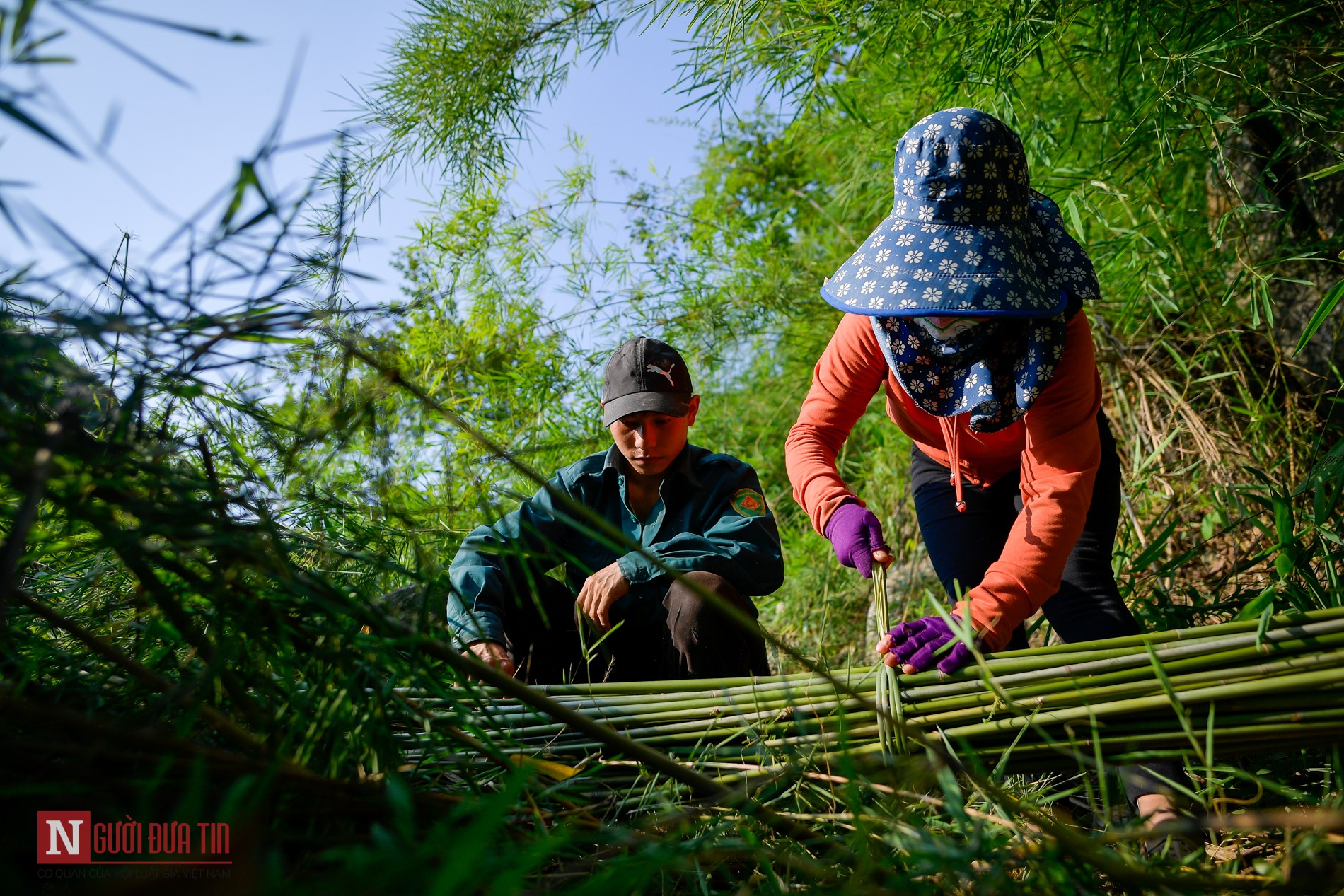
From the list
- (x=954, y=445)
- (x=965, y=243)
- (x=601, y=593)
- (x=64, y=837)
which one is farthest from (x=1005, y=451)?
(x=64, y=837)

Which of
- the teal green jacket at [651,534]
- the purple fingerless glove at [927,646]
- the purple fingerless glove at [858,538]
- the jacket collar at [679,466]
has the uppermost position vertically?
the jacket collar at [679,466]

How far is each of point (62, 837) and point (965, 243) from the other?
53.8 inches

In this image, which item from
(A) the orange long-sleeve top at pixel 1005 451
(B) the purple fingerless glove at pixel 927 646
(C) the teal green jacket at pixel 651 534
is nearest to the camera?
(B) the purple fingerless glove at pixel 927 646

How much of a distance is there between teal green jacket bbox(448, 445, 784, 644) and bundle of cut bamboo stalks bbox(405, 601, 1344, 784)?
1.58 ft

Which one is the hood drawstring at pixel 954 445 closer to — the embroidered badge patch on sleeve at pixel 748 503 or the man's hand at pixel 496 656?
the embroidered badge patch on sleeve at pixel 748 503

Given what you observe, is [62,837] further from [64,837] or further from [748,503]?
[748,503]

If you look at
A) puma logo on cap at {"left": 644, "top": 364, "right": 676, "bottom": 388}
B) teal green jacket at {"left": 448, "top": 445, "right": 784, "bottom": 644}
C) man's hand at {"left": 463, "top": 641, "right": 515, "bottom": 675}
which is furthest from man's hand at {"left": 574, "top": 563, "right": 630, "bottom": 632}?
puma logo on cap at {"left": 644, "top": 364, "right": 676, "bottom": 388}

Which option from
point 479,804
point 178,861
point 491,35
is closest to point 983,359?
point 479,804

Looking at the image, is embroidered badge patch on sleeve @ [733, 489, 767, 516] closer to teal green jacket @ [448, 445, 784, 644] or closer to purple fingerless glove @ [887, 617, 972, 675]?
teal green jacket @ [448, 445, 784, 644]

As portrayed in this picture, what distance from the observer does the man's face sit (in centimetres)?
197

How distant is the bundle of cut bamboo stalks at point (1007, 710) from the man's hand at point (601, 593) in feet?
1.55

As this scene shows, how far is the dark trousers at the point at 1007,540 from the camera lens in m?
1.59

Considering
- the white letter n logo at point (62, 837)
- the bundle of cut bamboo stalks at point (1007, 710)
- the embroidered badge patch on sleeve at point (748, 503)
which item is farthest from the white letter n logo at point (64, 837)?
the embroidered badge patch on sleeve at point (748, 503)

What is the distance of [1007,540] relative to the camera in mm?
1649
